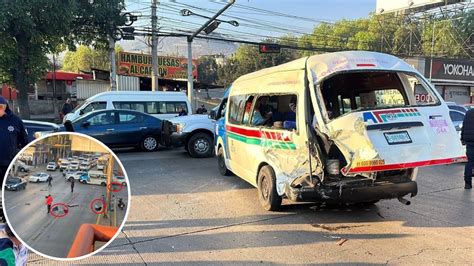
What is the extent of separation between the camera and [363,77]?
667cm

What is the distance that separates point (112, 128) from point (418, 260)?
1020cm

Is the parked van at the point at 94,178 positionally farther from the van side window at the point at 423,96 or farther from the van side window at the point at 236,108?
the van side window at the point at 236,108

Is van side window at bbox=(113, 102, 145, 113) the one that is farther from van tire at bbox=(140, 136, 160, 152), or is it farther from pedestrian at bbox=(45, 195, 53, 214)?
pedestrian at bbox=(45, 195, 53, 214)

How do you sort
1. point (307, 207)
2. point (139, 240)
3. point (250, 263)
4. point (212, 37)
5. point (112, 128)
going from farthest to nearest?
Result: point (212, 37), point (112, 128), point (307, 207), point (139, 240), point (250, 263)

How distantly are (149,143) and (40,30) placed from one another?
8.65m

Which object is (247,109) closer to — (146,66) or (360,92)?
(360,92)

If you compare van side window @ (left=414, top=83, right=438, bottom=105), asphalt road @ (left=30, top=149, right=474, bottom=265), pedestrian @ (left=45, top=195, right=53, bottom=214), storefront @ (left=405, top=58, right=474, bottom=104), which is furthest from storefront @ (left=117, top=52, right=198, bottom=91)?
pedestrian @ (left=45, top=195, right=53, bottom=214)

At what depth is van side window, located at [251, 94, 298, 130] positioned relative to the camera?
6652 millimetres

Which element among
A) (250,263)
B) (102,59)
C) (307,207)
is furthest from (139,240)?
(102,59)

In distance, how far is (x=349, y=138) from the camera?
15.6 ft

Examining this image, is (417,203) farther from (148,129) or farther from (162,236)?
(148,129)

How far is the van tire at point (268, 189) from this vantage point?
580 cm

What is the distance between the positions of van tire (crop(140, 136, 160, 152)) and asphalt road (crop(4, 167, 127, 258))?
1132 cm

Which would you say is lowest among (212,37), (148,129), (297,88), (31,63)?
(148,129)
